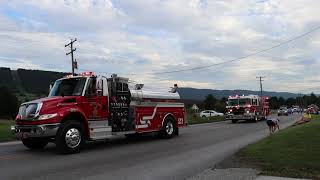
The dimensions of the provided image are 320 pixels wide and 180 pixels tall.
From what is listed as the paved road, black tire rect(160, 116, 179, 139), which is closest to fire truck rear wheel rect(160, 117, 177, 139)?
black tire rect(160, 116, 179, 139)

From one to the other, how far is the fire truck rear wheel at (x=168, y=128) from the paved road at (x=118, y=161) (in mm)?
2195

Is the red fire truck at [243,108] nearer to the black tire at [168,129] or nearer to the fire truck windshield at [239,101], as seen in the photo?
the fire truck windshield at [239,101]

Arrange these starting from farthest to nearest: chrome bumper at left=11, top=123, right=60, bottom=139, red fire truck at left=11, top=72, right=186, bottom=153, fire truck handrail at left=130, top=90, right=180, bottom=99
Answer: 1. fire truck handrail at left=130, top=90, right=180, bottom=99
2. red fire truck at left=11, top=72, right=186, bottom=153
3. chrome bumper at left=11, top=123, right=60, bottom=139

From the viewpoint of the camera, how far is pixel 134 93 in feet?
65.8

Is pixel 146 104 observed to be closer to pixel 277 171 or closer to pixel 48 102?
pixel 48 102

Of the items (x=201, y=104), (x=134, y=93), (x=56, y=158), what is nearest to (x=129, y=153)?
(x=56, y=158)

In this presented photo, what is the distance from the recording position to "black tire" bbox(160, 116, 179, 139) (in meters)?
22.0

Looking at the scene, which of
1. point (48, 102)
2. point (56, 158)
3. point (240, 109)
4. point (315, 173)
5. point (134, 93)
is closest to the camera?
point (315, 173)

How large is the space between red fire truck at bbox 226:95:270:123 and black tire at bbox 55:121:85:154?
29.3 m

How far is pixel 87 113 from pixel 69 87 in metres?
1.22

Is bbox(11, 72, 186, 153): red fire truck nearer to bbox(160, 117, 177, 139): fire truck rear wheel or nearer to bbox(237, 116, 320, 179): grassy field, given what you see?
bbox(160, 117, 177, 139): fire truck rear wheel

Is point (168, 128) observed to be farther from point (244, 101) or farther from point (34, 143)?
point (244, 101)

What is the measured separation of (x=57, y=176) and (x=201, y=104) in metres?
109

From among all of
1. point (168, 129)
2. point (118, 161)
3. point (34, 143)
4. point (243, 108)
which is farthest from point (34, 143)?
point (243, 108)
